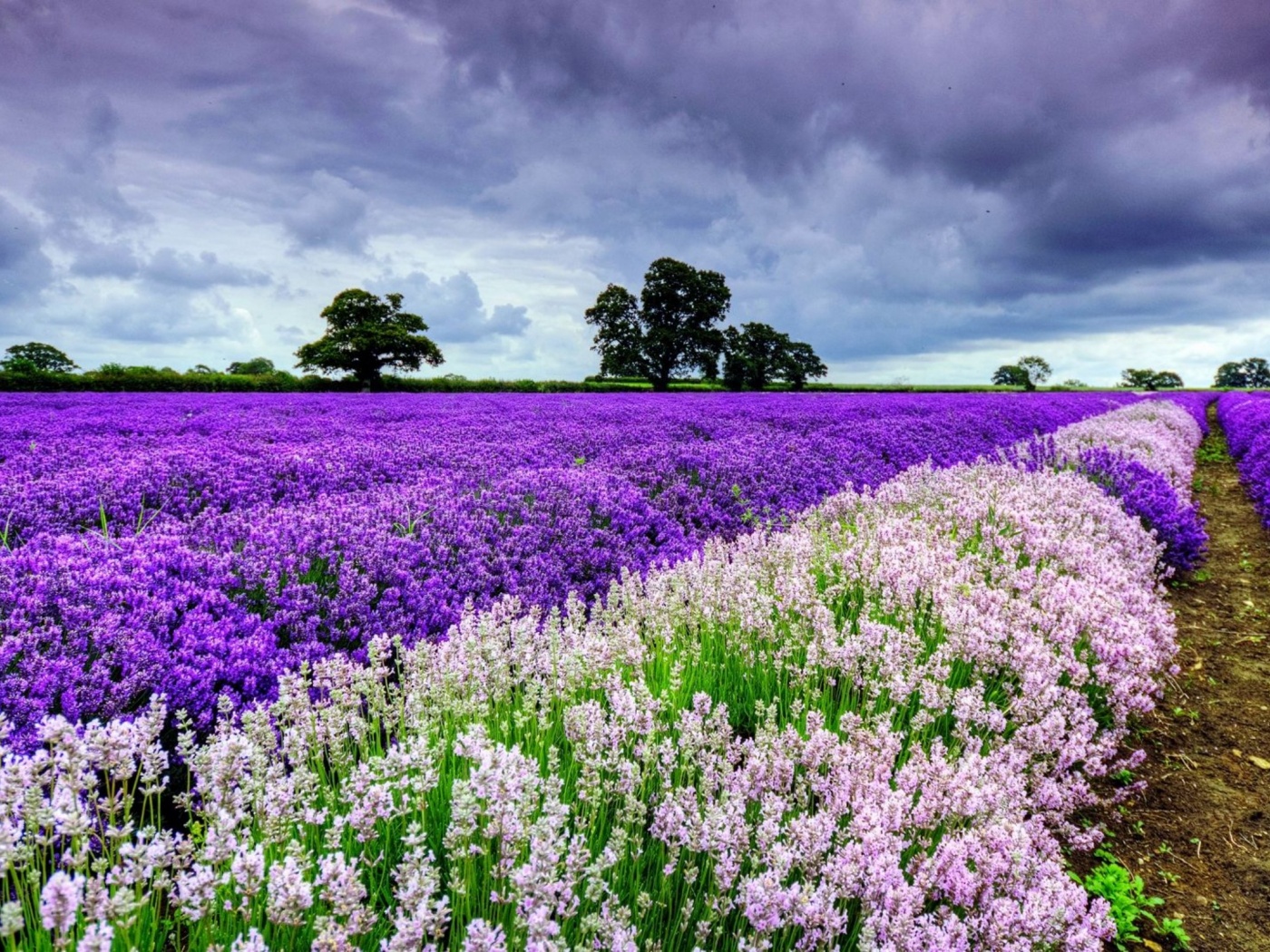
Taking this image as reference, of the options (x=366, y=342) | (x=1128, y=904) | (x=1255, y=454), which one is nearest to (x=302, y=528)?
(x=1128, y=904)

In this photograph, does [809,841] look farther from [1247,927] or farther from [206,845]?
[1247,927]

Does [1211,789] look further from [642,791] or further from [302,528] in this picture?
[302,528]

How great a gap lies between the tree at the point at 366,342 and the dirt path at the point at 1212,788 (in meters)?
39.5

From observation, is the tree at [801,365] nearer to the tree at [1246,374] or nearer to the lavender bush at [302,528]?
the lavender bush at [302,528]

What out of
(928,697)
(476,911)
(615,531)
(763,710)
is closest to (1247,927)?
(928,697)

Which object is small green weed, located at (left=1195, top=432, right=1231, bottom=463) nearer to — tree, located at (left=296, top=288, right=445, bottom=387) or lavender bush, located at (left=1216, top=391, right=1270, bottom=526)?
lavender bush, located at (left=1216, top=391, right=1270, bottom=526)

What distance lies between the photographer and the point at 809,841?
191 centimetres

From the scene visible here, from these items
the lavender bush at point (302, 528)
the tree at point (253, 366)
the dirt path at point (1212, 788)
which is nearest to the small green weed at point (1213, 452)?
the lavender bush at point (302, 528)

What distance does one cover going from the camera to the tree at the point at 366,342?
132 feet

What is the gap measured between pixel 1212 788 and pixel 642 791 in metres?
3.62

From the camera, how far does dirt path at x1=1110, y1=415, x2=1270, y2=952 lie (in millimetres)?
2976

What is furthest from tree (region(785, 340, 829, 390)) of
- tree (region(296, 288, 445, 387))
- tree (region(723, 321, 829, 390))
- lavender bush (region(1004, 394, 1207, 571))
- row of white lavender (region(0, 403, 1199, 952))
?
row of white lavender (region(0, 403, 1199, 952))

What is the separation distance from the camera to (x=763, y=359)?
51750mm

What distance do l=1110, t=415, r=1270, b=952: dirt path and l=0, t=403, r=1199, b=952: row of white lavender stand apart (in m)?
0.50
